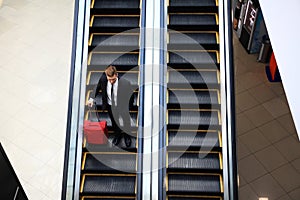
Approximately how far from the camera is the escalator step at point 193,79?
8102 mm

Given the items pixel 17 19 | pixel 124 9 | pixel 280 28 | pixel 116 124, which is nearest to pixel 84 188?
pixel 116 124

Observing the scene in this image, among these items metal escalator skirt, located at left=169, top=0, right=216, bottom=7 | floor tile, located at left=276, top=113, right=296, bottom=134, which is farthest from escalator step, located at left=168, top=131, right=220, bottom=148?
floor tile, located at left=276, top=113, right=296, bottom=134

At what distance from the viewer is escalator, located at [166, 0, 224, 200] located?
758 cm

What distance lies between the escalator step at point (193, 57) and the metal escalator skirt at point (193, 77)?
0.65ft

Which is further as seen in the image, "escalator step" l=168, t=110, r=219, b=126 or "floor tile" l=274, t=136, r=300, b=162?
"floor tile" l=274, t=136, r=300, b=162

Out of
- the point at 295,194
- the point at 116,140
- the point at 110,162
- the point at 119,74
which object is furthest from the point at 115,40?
the point at 295,194

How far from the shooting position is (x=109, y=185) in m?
7.62

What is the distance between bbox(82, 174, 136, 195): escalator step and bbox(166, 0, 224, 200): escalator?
0.64 meters

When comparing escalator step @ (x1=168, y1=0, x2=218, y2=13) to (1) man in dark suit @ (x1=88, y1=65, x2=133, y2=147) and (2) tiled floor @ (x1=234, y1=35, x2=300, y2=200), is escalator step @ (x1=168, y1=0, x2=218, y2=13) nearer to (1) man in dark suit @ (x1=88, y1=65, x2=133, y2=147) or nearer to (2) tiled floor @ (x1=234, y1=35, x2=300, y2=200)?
(1) man in dark suit @ (x1=88, y1=65, x2=133, y2=147)

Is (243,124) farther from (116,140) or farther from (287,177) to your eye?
(116,140)

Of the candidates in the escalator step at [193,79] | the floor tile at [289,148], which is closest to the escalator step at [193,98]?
the escalator step at [193,79]

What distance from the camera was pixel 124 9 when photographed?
27.8 ft

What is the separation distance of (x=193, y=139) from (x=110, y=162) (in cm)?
147

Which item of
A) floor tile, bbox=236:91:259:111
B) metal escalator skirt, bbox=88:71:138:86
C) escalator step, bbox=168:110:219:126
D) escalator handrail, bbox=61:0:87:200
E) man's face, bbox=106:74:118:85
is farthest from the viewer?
floor tile, bbox=236:91:259:111
